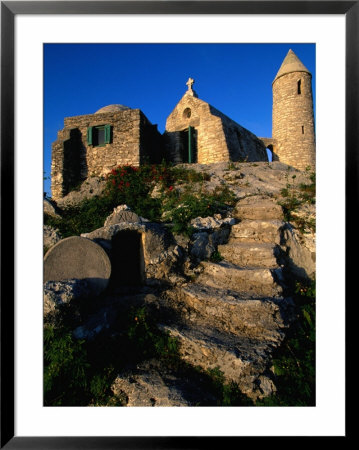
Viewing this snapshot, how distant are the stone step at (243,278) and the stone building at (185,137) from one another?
7950 mm

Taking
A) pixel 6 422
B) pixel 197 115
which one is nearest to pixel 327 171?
pixel 6 422

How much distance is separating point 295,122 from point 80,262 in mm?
20139

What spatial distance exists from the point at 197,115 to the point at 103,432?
14452 mm

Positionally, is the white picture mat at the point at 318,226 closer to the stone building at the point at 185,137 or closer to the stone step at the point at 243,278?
the stone step at the point at 243,278

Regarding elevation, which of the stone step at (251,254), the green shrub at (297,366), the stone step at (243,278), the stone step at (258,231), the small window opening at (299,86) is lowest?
the green shrub at (297,366)

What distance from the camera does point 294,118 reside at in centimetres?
1806

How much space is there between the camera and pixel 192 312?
3299mm

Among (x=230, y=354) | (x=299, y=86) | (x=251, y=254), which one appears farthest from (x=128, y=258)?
(x=299, y=86)

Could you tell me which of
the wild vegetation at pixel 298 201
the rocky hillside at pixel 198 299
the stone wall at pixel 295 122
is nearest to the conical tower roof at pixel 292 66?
the stone wall at pixel 295 122

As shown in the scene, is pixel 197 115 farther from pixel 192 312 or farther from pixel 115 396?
pixel 115 396

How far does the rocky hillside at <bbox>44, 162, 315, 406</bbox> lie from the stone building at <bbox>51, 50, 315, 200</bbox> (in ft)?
19.5

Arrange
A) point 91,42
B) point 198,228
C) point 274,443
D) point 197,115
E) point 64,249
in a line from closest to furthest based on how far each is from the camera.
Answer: point 274,443, point 91,42, point 64,249, point 198,228, point 197,115

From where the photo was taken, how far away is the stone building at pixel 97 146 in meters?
10.7

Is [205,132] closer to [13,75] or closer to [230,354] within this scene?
[13,75]
